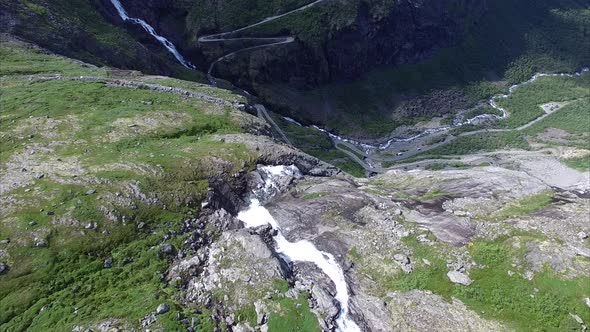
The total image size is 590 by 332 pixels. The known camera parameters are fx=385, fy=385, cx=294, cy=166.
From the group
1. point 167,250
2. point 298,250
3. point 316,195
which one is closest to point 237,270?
point 167,250

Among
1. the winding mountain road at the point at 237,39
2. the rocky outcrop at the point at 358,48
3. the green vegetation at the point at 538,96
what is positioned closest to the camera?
the winding mountain road at the point at 237,39

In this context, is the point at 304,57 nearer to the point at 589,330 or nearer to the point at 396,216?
the point at 396,216

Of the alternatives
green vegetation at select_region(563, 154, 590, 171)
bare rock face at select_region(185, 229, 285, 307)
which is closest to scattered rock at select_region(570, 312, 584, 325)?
bare rock face at select_region(185, 229, 285, 307)

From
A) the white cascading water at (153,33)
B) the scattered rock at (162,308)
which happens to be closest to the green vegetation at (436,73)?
the white cascading water at (153,33)

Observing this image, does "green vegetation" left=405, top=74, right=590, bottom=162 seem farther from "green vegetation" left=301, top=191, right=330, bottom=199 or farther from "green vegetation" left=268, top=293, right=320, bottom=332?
"green vegetation" left=268, top=293, right=320, bottom=332

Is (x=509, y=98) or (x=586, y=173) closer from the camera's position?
(x=586, y=173)

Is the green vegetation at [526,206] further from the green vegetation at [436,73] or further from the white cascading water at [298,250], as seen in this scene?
the green vegetation at [436,73]

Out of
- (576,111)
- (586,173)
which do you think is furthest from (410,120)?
(576,111)
